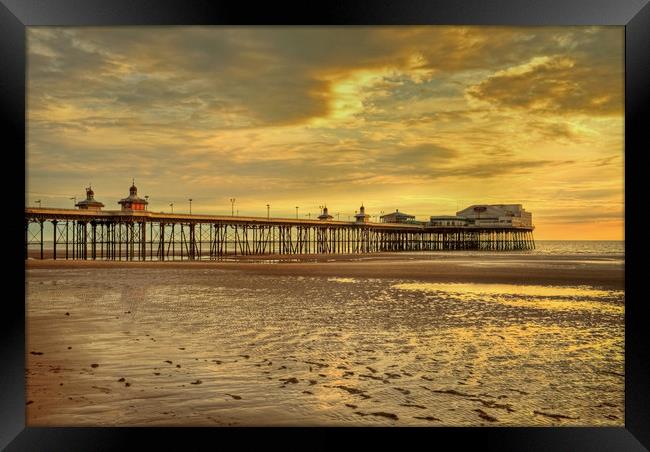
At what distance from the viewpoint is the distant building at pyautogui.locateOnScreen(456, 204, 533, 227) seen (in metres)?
82.9

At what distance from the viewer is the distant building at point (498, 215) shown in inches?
3265

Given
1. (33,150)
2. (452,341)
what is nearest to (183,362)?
(452,341)

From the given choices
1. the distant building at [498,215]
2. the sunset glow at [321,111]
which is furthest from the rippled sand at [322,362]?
the distant building at [498,215]

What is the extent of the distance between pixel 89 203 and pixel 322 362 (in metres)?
40.8

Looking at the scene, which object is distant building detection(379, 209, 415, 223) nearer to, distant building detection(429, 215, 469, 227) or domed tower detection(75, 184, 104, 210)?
distant building detection(429, 215, 469, 227)

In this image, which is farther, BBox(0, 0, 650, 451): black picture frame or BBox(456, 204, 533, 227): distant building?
BBox(456, 204, 533, 227): distant building

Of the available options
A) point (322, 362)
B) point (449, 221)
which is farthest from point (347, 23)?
point (449, 221)

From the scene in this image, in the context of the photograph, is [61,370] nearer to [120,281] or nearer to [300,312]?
[300,312]

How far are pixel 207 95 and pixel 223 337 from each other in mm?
33551

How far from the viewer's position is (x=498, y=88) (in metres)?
44.7

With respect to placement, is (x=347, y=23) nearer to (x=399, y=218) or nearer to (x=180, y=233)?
(x=180, y=233)

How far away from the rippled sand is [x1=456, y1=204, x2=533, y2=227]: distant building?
7439 cm

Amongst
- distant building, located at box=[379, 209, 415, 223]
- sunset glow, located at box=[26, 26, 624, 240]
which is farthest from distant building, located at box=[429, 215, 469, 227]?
sunset glow, located at box=[26, 26, 624, 240]

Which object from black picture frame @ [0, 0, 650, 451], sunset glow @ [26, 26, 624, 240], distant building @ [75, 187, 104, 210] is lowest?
black picture frame @ [0, 0, 650, 451]
